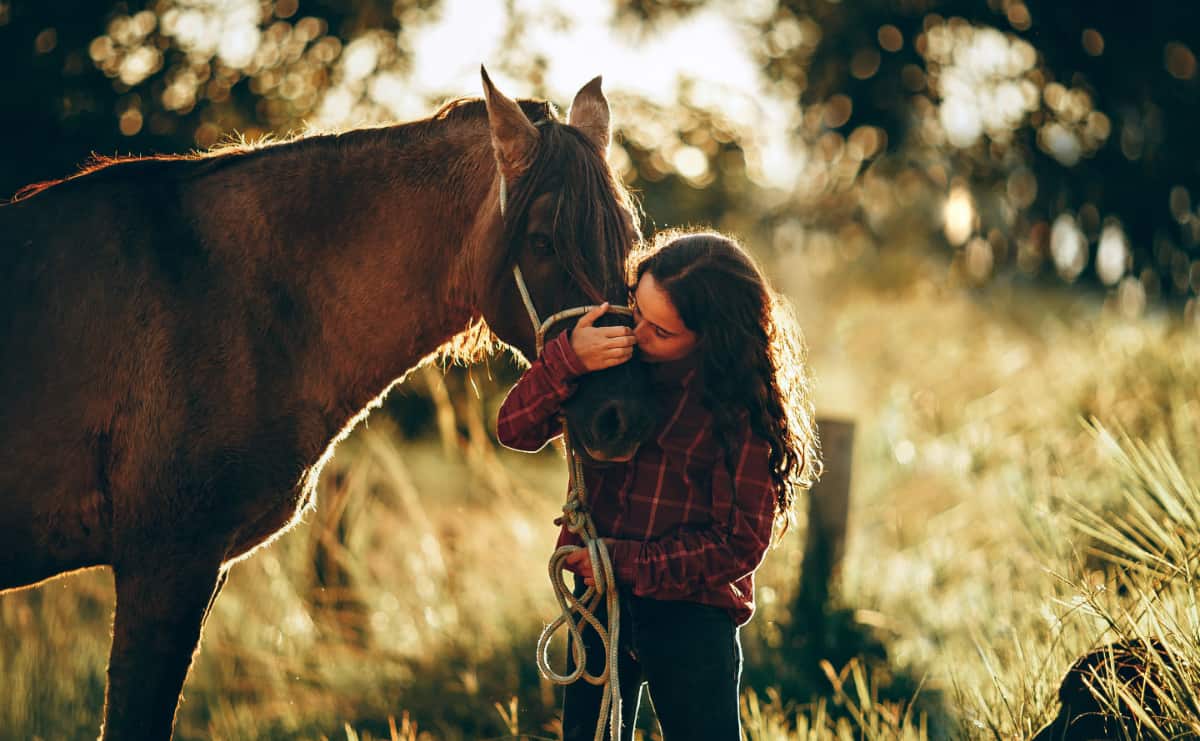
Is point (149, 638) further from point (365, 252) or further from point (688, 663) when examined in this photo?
point (688, 663)

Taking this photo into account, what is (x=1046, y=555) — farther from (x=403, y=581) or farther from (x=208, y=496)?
(x=403, y=581)

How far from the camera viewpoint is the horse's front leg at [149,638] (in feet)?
7.75

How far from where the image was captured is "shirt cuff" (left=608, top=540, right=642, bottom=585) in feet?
7.10

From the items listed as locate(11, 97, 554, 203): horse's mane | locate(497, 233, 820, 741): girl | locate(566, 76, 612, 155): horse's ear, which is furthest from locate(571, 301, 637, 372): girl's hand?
locate(11, 97, 554, 203): horse's mane

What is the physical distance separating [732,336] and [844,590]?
8.61 ft

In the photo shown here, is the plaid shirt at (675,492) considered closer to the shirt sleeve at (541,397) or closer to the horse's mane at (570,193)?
the shirt sleeve at (541,397)

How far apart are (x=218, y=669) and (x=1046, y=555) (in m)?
3.64

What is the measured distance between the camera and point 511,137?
245 cm

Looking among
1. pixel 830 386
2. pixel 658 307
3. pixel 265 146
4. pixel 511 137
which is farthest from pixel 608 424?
pixel 830 386

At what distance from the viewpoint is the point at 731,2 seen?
813 cm

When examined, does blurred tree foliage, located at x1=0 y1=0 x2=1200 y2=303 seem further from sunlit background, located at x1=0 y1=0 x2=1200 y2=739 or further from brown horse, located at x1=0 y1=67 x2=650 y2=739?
brown horse, located at x1=0 y1=67 x2=650 y2=739

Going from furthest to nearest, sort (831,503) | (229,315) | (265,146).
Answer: (831,503), (265,146), (229,315)

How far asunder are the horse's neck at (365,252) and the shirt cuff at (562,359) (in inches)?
20.2

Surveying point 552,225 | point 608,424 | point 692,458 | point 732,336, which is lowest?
point 692,458
